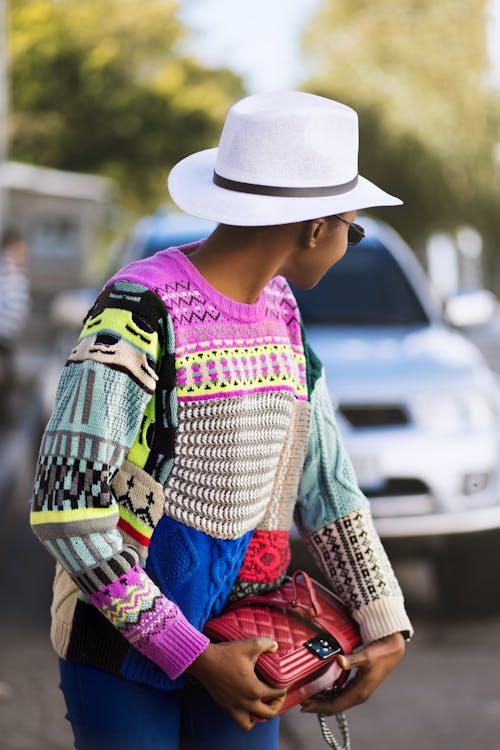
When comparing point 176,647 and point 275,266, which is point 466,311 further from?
point 176,647

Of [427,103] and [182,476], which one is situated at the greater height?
[182,476]

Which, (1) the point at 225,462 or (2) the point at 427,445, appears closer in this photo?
(1) the point at 225,462

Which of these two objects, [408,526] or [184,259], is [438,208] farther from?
[184,259]

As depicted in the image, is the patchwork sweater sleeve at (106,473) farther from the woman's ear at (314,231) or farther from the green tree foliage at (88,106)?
the green tree foliage at (88,106)

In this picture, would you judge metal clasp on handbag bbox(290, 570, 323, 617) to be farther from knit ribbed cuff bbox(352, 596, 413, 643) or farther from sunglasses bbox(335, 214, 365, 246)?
sunglasses bbox(335, 214, 365, 246)

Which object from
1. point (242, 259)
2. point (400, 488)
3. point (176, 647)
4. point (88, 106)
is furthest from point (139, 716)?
point (88, 106)

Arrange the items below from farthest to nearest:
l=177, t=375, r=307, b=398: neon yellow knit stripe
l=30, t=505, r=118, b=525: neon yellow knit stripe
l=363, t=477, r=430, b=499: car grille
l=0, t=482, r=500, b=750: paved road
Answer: l=363, t=477, r=430, b=499: car grille < l=0, t=482, r=500, b=750: paved road < l=177, t=375, r=307, b=398: neon yellow knit stripe < l=30, t=505, r=118, b=525: neon yellow knit stripe

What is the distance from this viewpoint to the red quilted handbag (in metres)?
2.21

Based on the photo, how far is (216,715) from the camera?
2.32 metres

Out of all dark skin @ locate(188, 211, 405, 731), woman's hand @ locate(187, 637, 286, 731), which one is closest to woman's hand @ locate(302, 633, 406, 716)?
dark skin @ locate(188, 211, 405, 731)

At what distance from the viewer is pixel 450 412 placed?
6195 millimetres

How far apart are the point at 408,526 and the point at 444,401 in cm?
62

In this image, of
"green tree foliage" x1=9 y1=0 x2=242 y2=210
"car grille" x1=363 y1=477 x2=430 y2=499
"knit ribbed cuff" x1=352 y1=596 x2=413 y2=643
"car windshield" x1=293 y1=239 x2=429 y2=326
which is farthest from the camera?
"green tree foliage" x1=9 y1=0 x2=242 y2=210

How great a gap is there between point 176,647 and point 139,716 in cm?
21
